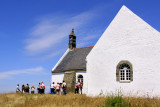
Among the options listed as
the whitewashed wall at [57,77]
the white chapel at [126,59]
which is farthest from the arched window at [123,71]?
the whitewashed wall at [57,77]

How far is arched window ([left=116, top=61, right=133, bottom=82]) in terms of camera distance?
14.4 m

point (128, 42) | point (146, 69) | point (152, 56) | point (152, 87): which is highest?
point (128, 42)

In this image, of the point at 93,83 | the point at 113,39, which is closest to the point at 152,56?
the point at 113,39

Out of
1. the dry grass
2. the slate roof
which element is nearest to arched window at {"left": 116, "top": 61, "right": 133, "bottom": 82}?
the dry grass

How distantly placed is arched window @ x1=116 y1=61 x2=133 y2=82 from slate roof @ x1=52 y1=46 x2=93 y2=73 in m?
10.3

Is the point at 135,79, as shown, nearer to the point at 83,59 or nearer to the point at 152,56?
the point at 152,56

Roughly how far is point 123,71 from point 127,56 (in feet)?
4.14

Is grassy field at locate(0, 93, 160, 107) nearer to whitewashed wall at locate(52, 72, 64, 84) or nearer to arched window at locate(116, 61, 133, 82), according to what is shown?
arched window at locate(116, 61, 133, 82)

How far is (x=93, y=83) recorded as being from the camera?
15492 mm

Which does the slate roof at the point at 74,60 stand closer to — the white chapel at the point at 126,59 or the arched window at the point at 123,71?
the white chapel at the point at 126,59

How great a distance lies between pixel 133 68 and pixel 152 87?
1.89 meters

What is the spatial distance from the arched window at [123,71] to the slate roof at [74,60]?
10.3 metres

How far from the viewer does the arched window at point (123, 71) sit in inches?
567

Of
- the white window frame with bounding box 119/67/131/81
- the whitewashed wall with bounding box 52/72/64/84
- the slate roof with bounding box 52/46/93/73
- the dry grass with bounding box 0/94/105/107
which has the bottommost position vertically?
the dry grass with bounding box 0/94/105/107
